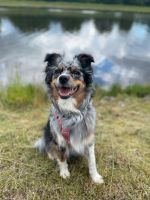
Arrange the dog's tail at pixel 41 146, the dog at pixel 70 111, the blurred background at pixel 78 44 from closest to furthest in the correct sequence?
the dog at pixel 70 111
the dog's tail at pixel 41 146
the blurred background at pixel 78 44

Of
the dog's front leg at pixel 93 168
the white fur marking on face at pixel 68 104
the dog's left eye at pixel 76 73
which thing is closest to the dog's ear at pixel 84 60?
the dog's left eye at pixel 76 73

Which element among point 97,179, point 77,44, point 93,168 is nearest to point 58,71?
point 93,168

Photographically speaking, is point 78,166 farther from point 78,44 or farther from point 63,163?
point 78,44

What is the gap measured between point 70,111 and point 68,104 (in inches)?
3.8

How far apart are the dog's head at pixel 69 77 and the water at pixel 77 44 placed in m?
3.23

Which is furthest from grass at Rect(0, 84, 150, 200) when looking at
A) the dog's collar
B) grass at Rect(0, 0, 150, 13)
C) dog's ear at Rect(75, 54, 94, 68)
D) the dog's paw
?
grass at Rect(0, 0, 150, 13)

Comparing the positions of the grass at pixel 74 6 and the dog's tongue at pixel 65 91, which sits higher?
the dog's tongue at pixel 65 91

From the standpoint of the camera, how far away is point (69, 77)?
2.80m

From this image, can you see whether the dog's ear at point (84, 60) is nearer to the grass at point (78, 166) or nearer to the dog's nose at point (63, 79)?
the dog's nose at point (63, 79)

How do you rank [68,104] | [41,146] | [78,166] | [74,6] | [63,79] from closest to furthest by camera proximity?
[63,79] → [68,104] → [78,166] → [41,146] → [74,6]

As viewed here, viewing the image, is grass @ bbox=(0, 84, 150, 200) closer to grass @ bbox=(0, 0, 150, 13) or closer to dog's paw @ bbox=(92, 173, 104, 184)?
dog's paw @ bbox=(92, 173, 104, 184)

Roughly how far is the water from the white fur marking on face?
3287 mm

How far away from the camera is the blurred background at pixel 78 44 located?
9.10 meters

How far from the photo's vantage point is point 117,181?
335 centimetres
